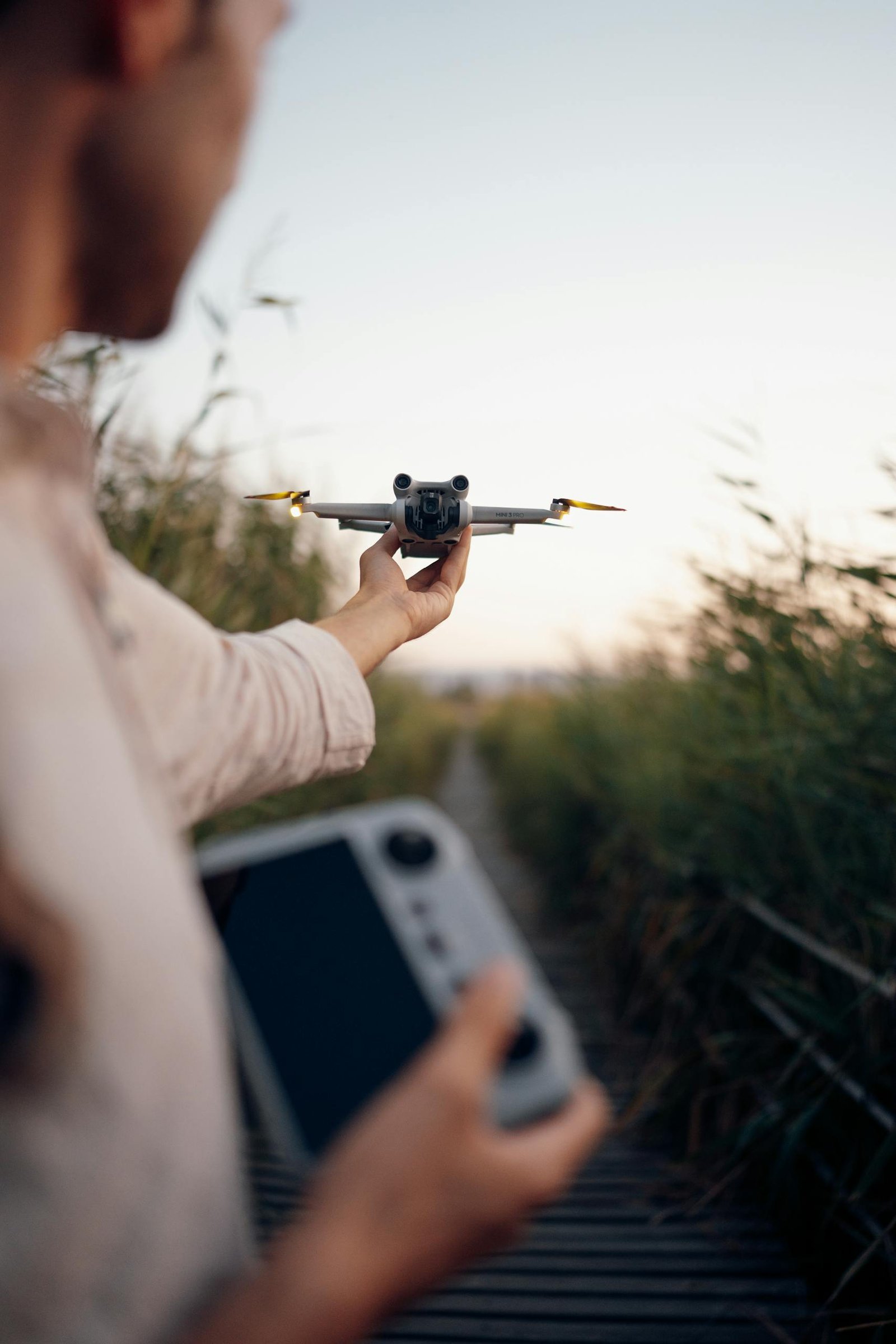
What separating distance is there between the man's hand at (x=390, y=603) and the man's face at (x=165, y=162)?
1.22ft

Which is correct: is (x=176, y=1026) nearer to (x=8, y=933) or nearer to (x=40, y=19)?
(x=8, y=933)

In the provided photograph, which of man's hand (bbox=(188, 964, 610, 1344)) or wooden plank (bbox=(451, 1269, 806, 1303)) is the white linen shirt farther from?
wooden plank (bbox=(451, 1269, 806, 1303))

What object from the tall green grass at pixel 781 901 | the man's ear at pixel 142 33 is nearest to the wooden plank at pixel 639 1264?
the tall green grass at pixel 781 901

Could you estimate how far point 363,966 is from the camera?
503 millimetres

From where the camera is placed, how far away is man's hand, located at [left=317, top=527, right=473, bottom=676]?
2.71 ft

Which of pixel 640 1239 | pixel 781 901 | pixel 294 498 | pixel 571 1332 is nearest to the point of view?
pixel 294 498

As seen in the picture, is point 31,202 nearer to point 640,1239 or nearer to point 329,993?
point 329,993

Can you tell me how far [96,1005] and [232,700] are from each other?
31 cm

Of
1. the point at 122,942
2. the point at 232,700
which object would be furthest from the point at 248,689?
the point at 122,942

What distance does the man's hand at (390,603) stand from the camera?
0.83 m

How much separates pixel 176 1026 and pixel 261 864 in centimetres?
21

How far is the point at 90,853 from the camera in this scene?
1.14 feet

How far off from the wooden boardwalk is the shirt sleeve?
1.62 meters

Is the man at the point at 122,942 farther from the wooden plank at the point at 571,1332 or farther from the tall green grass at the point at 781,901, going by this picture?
the wooden plank at the point at 571,1332
